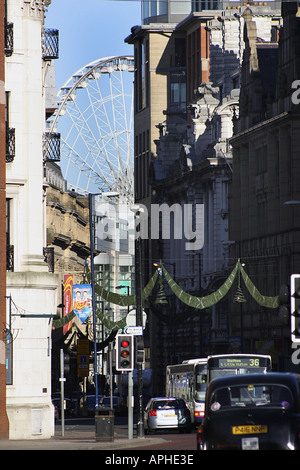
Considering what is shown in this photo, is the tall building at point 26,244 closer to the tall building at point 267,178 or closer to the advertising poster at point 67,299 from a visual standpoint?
the tall building at point 267,178

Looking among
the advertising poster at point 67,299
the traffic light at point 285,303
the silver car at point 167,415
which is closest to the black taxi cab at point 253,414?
the traffic light at point 285,303

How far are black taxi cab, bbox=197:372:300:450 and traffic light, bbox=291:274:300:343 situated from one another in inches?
240

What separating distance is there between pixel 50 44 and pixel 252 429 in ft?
165

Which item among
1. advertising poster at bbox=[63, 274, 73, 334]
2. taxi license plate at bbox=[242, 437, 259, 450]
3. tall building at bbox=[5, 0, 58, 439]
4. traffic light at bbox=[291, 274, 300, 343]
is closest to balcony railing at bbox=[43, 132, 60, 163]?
tall building at bbox=[5, 0, 58, 439]

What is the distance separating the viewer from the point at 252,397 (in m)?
23.6

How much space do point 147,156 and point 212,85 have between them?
2888 centimetres

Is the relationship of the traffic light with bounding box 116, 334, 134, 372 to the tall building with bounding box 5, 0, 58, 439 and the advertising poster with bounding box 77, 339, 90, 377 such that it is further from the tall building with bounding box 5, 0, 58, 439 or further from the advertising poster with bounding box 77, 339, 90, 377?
the advertising poster with bounding box 77, 339, 90, 377

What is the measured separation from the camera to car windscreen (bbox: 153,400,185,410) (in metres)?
57.4

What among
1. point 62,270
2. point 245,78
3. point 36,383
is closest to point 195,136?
point 62,270

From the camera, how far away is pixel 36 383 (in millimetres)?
46812

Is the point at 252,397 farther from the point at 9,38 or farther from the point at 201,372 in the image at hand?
the point at 201,372

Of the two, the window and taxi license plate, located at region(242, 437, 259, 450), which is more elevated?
the window

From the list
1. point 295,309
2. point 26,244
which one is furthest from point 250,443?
point 26,244
